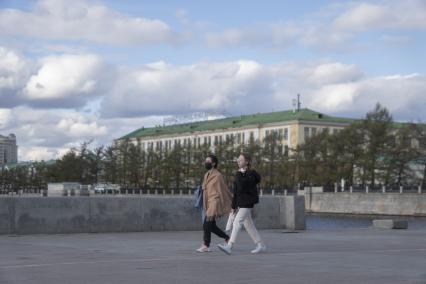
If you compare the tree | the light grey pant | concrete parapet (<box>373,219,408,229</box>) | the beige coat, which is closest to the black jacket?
the light grey pant

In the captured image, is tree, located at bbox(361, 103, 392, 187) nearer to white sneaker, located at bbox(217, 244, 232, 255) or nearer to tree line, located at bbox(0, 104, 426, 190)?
tree line, located at bbox(0, 104, 426, 190)

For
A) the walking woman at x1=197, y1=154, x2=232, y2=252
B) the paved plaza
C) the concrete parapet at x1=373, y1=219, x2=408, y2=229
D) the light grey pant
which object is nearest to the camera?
the paved plaza

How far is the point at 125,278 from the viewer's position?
1115cm

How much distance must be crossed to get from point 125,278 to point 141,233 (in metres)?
10.4

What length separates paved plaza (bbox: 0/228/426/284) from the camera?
11312mm

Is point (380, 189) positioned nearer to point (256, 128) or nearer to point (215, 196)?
point (256, 128)

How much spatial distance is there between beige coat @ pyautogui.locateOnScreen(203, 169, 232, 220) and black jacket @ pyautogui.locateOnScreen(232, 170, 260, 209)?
40cm

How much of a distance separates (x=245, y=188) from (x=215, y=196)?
66cm

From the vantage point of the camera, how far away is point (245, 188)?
15.6 meters

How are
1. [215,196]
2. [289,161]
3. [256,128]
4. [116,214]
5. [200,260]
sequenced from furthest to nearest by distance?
[256,128]
[289,161]
[116,214]
[215,196]
[200,260]

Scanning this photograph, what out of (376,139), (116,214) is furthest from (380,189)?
(116,214)

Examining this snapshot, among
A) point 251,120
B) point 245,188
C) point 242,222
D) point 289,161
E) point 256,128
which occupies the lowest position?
point 242,222

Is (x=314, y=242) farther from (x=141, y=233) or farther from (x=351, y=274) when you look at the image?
(x=351, y=274)

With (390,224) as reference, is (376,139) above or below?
above
